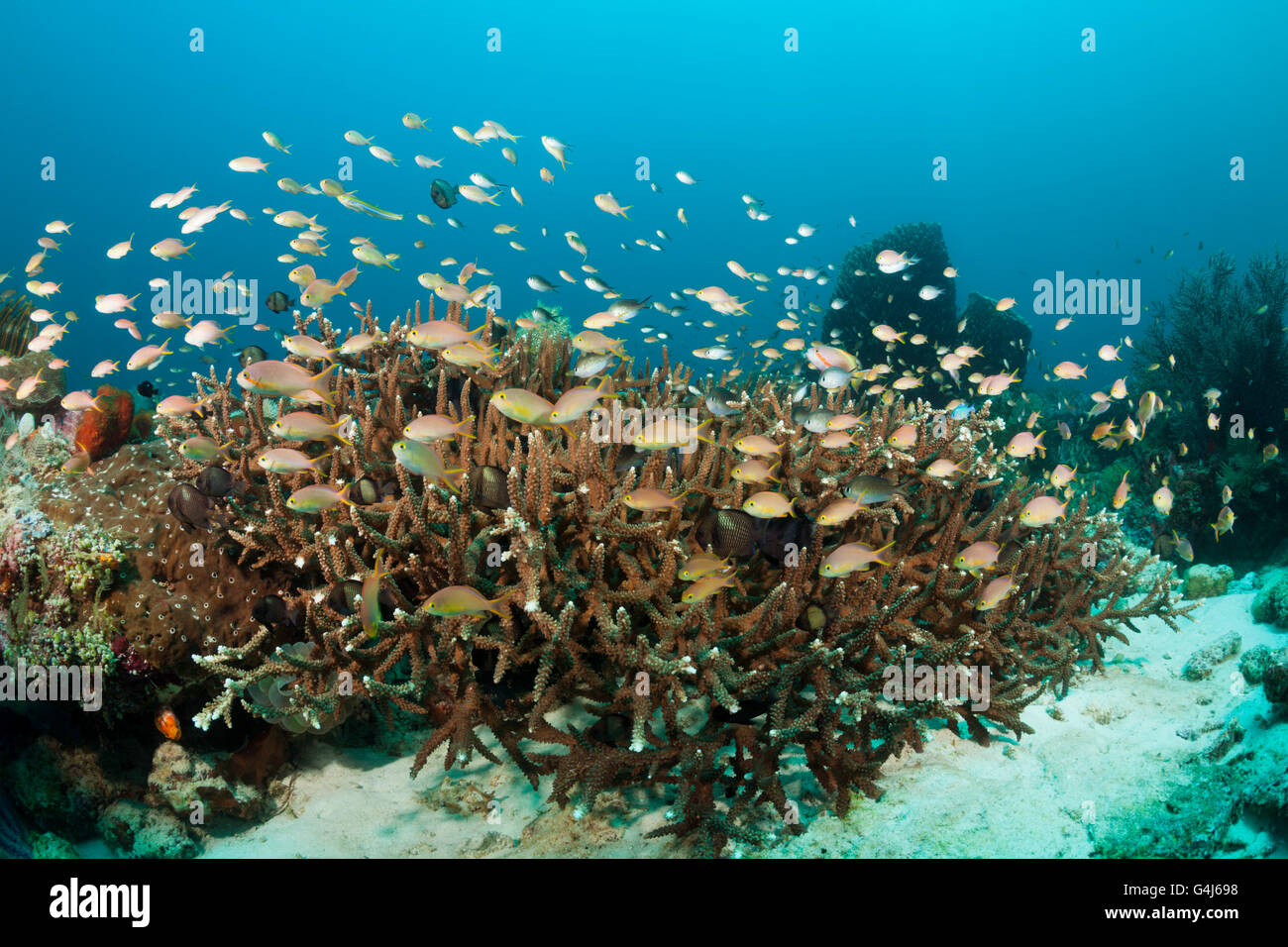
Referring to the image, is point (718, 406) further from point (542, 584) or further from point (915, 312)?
point (915, 312)

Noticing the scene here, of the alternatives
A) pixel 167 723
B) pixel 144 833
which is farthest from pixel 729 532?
pixel 144 833

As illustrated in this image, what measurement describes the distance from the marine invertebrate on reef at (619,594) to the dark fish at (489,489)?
2 cm

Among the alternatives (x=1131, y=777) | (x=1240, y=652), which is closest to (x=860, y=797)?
(x=1131, y=777)

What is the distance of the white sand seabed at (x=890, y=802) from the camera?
10.3ft

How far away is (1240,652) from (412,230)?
425ft

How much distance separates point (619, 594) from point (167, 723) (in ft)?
9.81

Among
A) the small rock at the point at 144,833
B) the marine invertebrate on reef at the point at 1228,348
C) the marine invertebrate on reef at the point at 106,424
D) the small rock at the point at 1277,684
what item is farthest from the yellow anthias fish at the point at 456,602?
the marine invertebrate on reef at the point at 1228,348

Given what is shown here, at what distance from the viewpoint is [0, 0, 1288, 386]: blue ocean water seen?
98312 millimetres

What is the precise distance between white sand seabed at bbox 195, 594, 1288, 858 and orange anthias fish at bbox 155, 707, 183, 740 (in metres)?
0.72

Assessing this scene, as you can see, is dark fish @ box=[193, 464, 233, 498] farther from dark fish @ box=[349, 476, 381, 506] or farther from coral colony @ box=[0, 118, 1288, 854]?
dark fish @ box=[349, 476, 381, 506]

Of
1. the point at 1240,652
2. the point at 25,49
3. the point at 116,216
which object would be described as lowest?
the point at 1240,652

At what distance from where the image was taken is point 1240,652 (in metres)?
5.20

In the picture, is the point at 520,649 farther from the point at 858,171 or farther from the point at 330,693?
the point at 858,171

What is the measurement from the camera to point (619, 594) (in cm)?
341
